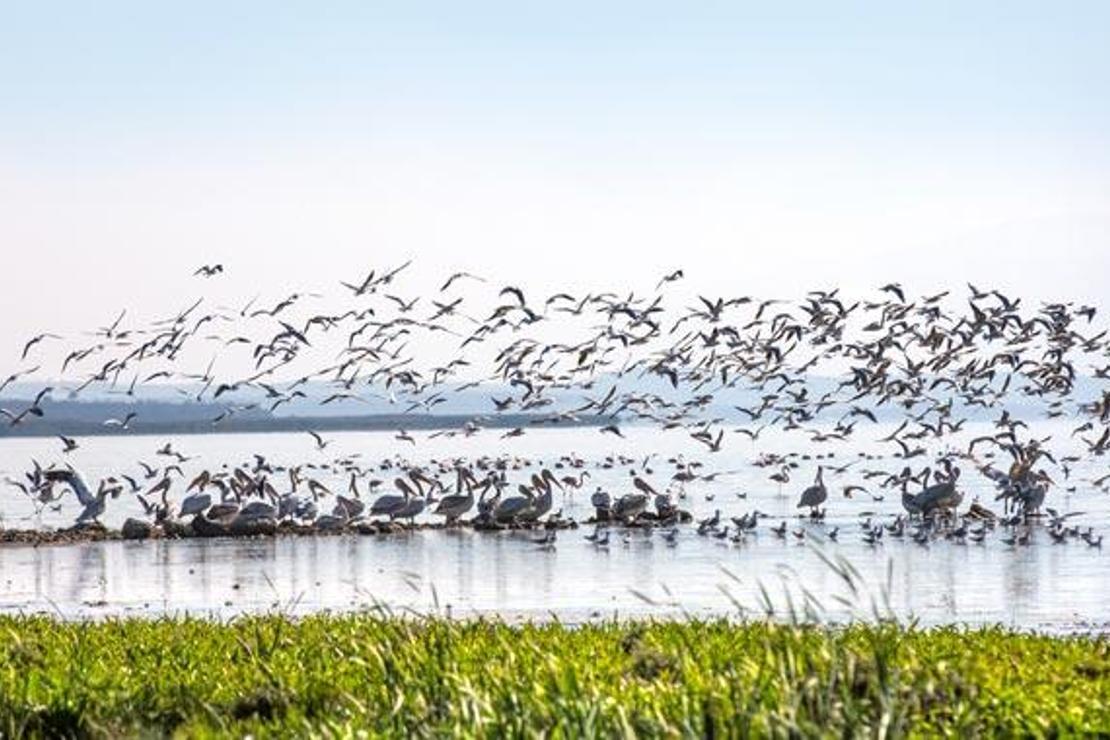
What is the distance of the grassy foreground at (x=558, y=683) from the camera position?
884 centimetres

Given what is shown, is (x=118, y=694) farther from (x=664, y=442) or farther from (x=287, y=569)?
(x=664, y=442)

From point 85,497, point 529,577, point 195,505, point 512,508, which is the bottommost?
point 529,577

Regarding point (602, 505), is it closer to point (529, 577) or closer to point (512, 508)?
point (512, 508)

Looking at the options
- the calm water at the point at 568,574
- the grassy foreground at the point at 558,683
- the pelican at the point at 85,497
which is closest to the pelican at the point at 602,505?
the calm water at the point at 568,574

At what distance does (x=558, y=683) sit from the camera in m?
9.52

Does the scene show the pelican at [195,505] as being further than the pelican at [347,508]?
Yes

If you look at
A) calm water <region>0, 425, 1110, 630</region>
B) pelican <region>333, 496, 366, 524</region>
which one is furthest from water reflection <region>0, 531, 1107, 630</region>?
pelican <region>333, 496, 366, 524</region>

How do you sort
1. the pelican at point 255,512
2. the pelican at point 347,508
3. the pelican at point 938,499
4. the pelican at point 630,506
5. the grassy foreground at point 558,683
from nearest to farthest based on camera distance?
the grassy foreground at point 558,683 < the pelican at point 255,512 < the pelican at point 938,499 < the pelican at point 347,508 < the pelican at point 630,506

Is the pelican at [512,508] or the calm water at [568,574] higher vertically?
the pelican at [512,508]

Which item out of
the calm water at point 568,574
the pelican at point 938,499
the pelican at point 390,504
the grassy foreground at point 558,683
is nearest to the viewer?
the grassy foreground at point 558,683

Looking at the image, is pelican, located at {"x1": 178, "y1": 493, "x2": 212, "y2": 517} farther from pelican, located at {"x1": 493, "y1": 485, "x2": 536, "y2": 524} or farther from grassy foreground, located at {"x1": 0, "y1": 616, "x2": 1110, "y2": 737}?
grassy foreground, located at {"x1": 0, "y1": 616, "x2": 1110, "y2": 737}

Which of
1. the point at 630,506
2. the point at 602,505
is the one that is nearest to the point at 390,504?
the point at 602,505

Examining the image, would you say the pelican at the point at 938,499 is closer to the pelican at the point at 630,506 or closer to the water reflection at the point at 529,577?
the pelican at the point at 630,506

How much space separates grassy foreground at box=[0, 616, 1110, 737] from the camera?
8.84 m
